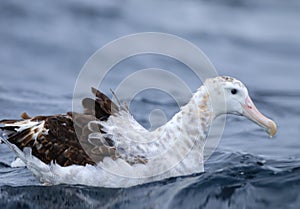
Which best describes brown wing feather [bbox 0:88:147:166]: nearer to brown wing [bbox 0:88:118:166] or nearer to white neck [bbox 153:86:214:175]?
brown wing [bbox 0:88:118:166]

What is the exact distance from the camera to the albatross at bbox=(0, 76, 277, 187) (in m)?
7.11

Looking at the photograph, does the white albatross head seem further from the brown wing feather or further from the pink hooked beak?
the brown wing feather

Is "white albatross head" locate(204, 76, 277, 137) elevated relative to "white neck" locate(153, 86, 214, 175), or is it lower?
elevated

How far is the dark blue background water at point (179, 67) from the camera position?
7.11 metres

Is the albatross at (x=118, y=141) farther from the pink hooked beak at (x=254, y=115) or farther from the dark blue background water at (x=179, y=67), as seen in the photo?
the dark blue background water at (x=179, y=67)

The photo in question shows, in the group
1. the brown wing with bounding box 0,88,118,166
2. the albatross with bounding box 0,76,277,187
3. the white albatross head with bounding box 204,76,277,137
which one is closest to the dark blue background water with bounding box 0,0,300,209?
the albatross with bounding box 0,76,277,187

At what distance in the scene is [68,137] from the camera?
7.33 metres

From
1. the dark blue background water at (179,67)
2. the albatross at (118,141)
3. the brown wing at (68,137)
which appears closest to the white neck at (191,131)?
the albatross at (118,141)

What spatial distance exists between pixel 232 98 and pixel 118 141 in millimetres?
1221

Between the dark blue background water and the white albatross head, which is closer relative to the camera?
the dark blue background water

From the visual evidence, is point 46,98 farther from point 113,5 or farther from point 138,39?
point 113,5

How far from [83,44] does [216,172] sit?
25.7 ft

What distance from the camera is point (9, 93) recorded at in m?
12.4

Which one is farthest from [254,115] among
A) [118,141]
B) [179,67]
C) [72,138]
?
[179,67]
